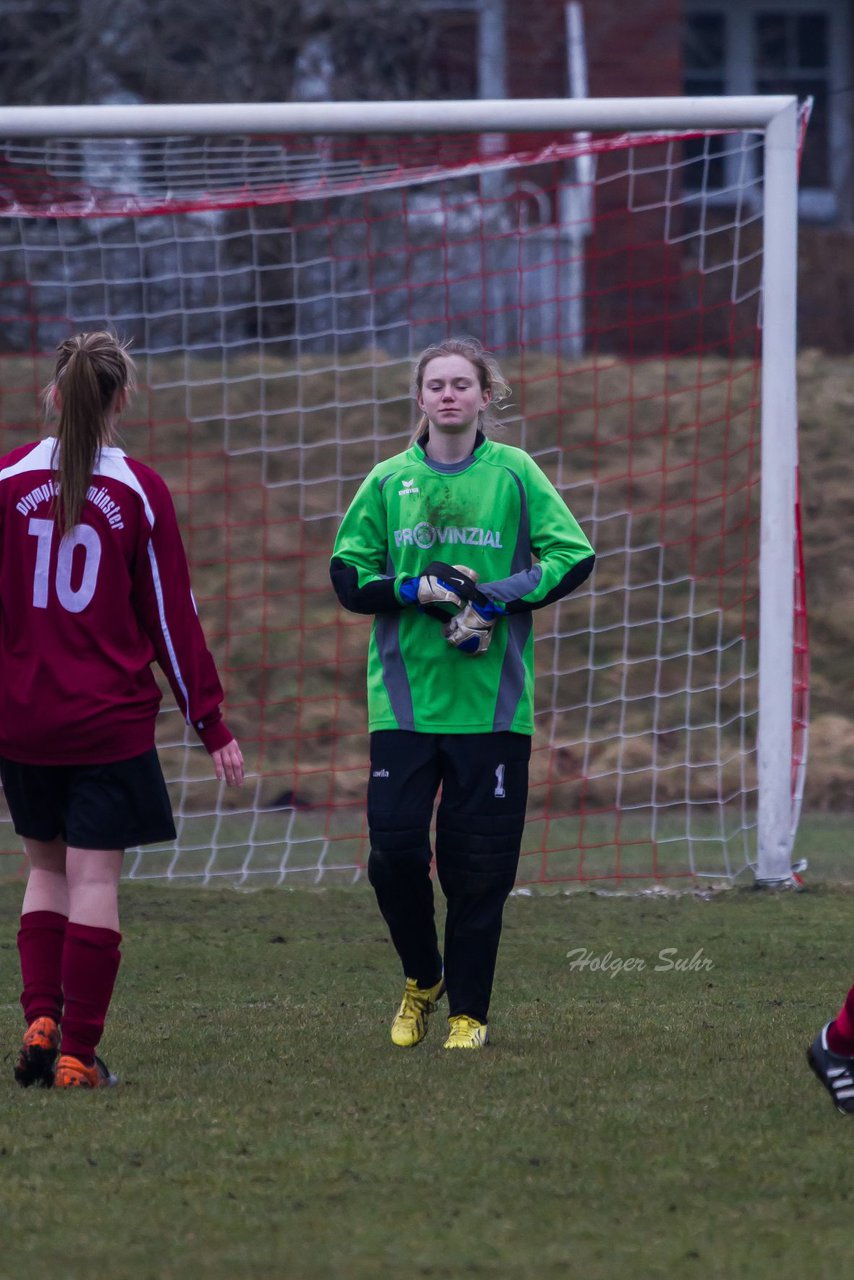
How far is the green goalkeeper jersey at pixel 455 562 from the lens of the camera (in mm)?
4230

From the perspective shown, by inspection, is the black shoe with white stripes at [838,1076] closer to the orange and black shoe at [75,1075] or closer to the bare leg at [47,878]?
the orange and black shoe at [75,1075]

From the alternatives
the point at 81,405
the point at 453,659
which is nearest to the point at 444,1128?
the point at 453,659

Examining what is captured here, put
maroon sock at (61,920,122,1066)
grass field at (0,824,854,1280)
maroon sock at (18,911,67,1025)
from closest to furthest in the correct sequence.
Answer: grass field at (0,824,854,1280)
maroon sock at (61,920,122,1066)
maroon sock at (18,911,67,1025)

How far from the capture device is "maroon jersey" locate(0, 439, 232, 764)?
381cm

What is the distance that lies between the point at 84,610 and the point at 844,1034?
1773 mm

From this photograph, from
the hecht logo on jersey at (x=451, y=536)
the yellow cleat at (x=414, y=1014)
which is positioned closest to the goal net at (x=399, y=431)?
the yellow cleat at (x=414, y=1014)

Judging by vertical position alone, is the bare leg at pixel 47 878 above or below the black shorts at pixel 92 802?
below

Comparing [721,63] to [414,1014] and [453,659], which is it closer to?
[453,659]

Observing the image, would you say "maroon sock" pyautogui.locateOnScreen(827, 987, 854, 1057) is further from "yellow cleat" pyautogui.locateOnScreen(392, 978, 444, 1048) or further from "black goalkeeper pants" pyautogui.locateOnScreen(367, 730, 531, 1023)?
"yellow cleat" pyautogui.locateOnScreen(392, 978, 444, 1048)

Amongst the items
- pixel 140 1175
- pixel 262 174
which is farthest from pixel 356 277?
pixel 140 1175

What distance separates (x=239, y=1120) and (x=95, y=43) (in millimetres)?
12881

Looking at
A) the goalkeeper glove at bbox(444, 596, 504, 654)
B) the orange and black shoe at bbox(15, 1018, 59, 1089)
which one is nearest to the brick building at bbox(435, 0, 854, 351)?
the goalkeeper glove at bbox(444, 596, 504, 654)

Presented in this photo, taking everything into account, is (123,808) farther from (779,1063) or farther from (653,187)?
(653,187)

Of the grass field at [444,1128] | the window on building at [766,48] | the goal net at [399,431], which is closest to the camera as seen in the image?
the grass field at [444,1128]
